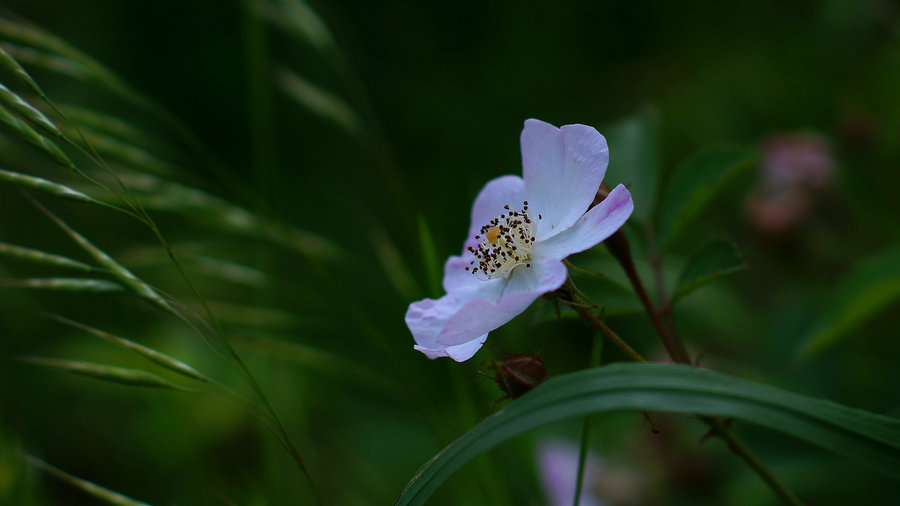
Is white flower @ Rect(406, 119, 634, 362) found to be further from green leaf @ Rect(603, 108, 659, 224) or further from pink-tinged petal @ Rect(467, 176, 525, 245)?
green leaf @ Rect(603, 108, 659, 224)

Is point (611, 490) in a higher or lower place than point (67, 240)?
lower

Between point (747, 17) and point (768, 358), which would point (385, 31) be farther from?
point (768, 358)

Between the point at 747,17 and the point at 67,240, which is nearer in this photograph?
the point at 67,240

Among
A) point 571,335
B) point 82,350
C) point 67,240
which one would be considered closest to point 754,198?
point 571,335

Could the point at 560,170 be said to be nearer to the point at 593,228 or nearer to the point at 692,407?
the point at 593,228

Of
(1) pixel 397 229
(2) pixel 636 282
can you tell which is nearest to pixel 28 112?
(2) pixel 636 282

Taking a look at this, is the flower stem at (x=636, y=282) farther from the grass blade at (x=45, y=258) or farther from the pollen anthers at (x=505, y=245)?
the grass blade at (x=45, y=258)

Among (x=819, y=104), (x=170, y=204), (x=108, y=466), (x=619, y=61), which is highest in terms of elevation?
(x=619, y=61)
